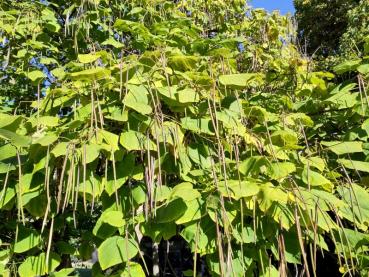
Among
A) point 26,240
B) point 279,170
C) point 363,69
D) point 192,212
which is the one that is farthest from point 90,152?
point 363,69

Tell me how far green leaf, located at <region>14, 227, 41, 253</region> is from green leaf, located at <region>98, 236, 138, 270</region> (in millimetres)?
Result: 247

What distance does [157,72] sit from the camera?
145 cm

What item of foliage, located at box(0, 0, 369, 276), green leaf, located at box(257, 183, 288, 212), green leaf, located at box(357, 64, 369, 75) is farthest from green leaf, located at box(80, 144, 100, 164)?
green leaf, located at box(357, 64, 369, 75)

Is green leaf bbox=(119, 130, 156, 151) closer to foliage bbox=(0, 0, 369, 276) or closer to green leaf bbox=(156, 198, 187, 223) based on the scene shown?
foliage bbox=(0, 0, 369, 276)

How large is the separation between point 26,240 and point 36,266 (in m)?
0.08

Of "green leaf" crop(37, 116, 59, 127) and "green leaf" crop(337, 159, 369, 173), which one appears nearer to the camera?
"green leaf" crop(37, 116, 59, 127)

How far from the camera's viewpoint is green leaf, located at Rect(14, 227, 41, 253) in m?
1.32

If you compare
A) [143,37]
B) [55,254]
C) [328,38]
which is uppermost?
[328,38]

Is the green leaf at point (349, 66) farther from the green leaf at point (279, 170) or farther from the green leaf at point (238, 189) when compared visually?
the green leaf at point (238, 189)

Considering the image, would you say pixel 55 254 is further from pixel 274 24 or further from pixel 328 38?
pixel 328 38

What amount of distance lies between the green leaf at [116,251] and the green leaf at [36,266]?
0.68ft

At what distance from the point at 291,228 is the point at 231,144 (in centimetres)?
32

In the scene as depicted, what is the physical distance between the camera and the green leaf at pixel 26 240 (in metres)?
1.32

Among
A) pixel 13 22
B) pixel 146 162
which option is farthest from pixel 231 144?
pixel 13 22
